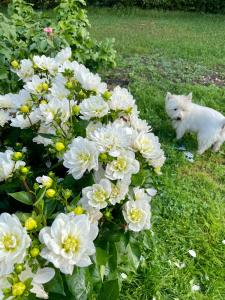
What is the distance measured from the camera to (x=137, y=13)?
12.2 m

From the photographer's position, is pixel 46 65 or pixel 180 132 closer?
pixel 46 65

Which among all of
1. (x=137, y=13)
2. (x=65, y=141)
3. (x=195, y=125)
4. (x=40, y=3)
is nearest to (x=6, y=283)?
(x=65, y=141)

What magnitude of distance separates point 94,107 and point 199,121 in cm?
264

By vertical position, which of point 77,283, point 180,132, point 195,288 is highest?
point 77,283

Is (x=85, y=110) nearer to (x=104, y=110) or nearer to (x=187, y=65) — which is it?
(x=104, y=110)

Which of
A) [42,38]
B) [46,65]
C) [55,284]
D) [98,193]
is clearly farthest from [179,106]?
[55,284]

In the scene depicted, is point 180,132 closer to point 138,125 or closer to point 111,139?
point 138,125

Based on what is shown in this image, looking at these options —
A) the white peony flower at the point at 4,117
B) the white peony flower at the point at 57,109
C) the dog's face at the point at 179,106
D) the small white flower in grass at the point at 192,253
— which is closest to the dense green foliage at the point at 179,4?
the dog's face at the point at 179,106

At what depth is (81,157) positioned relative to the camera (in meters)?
1.53

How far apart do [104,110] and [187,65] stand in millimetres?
5420

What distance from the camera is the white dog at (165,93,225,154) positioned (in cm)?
410

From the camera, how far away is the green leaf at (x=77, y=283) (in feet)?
4.83

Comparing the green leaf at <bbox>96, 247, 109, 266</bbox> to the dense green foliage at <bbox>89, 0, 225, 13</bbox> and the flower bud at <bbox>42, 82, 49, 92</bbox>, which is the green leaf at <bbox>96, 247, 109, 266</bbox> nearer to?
the flower bud at <bbox>42, 82, 49, 92</bbox>

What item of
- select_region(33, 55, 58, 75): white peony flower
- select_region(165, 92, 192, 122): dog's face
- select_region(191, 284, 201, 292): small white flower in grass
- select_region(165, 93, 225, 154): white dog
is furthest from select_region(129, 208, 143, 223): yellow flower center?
select_region(165, 92, 192, 122): dog's face
